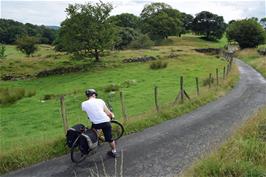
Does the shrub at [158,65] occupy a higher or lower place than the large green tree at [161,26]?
lower

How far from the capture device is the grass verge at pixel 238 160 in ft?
28.3

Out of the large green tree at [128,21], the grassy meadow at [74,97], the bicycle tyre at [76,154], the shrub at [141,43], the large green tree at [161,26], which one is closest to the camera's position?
the bicycle tyre at [76,154]

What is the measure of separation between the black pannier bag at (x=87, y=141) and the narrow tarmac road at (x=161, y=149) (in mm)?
488

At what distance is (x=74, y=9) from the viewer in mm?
54250

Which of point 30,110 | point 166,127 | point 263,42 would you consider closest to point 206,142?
point 166,127

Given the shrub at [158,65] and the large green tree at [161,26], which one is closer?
the shrub at [158,65]

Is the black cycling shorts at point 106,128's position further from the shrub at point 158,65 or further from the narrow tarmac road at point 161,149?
the shrub at point 158,65

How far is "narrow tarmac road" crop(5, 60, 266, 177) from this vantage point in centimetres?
1155

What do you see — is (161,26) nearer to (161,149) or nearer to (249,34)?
(249,34)

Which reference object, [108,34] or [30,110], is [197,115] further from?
[108,34]

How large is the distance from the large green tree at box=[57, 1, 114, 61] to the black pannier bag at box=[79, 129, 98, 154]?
40.4 m

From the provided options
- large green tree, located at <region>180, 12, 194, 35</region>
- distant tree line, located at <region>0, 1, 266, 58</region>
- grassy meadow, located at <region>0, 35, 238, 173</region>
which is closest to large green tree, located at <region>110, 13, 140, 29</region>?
distant tree line, located at <region>0, 1, 266, 58</region>

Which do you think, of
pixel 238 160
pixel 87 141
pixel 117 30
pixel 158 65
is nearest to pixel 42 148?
pixel 87 141

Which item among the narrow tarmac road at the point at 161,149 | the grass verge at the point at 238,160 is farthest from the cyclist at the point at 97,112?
the grass verge at the point at 238,160
